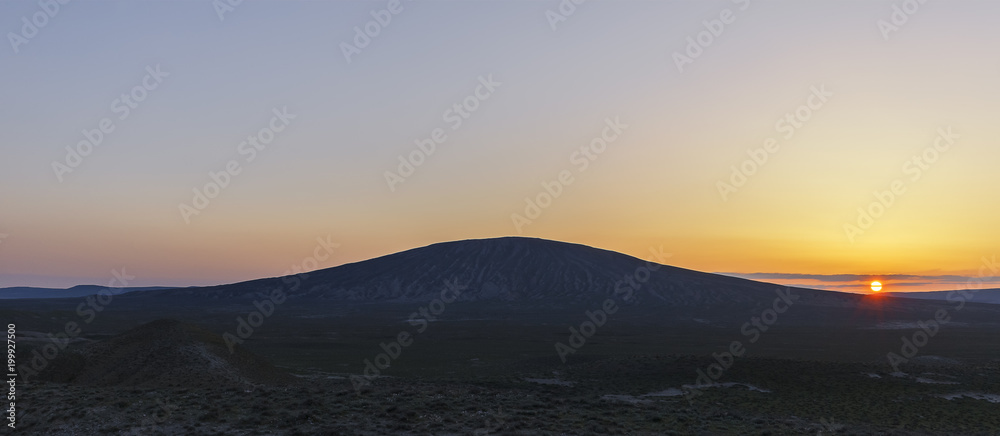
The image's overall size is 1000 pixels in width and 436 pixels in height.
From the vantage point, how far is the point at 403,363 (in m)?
67.0

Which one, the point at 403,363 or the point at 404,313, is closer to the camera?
the point at 403,363

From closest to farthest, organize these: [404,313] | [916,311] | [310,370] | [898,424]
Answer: [898,424] → [310,370] → [404,313] → [916,311]

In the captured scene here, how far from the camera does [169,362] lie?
133ft

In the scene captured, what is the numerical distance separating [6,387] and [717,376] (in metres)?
44.6

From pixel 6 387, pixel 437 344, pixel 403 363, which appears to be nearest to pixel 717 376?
pixel 403 363

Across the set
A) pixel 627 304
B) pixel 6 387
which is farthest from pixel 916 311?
pixel 6 387

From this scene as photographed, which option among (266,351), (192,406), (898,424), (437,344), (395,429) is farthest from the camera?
(437,344)

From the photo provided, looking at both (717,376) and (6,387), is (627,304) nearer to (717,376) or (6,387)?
(717,376)

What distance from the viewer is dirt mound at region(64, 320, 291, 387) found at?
126 ft

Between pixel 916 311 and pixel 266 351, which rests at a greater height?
pixel 916 311

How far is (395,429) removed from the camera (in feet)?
76.9

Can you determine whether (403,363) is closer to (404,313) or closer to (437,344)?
(437,344)

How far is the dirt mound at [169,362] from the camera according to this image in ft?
126

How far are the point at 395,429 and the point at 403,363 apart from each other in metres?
44.6
